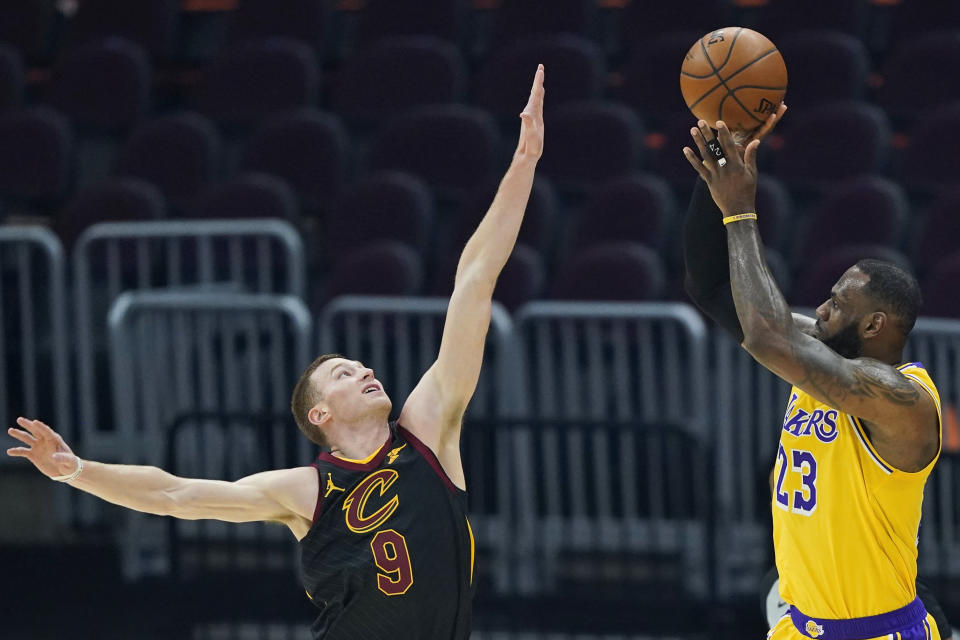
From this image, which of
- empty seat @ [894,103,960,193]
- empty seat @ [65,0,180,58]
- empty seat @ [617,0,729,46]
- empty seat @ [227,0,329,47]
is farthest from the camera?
empty seat @ [65,0,180,58]

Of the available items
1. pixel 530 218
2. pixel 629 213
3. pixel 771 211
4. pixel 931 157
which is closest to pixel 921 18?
pixel 931 157

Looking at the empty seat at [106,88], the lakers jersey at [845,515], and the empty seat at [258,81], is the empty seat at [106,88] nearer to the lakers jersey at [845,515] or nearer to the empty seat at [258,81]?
the empty seat at [258,81]

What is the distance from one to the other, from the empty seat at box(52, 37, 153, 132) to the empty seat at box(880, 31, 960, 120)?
4.79m

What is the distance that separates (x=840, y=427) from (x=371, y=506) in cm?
131

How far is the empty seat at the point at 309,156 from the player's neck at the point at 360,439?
483 cm

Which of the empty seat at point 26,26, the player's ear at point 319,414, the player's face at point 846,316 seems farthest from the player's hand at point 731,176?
the empty seat at point 26,26

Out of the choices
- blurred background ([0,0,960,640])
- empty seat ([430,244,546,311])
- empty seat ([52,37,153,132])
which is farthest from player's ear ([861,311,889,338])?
empty seat ([52,37,153,132])

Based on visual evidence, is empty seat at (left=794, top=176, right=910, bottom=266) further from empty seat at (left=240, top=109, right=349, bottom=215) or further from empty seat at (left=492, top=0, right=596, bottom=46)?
empty seat at (left=240, top=109, right=349, bottom=215)

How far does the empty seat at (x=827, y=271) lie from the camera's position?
7219 millimetres

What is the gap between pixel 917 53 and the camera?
865 centimetres

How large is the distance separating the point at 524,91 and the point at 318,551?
5512 mm

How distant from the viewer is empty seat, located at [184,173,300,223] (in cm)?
846

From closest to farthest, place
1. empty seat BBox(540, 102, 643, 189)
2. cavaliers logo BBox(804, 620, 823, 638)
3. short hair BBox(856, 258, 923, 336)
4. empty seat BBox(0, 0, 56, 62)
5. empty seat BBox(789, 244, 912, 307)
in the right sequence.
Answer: short hair BBox(856, 258, 923, 336) < cavaliers logo BBox(804, 620, 823, 638) < empty seat BBox(789, 244, 912, 307) < empty seat BBox(540, 102, 643, 189) < empty seat BBox(0, 0, 56, 62)

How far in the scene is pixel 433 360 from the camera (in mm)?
7129
